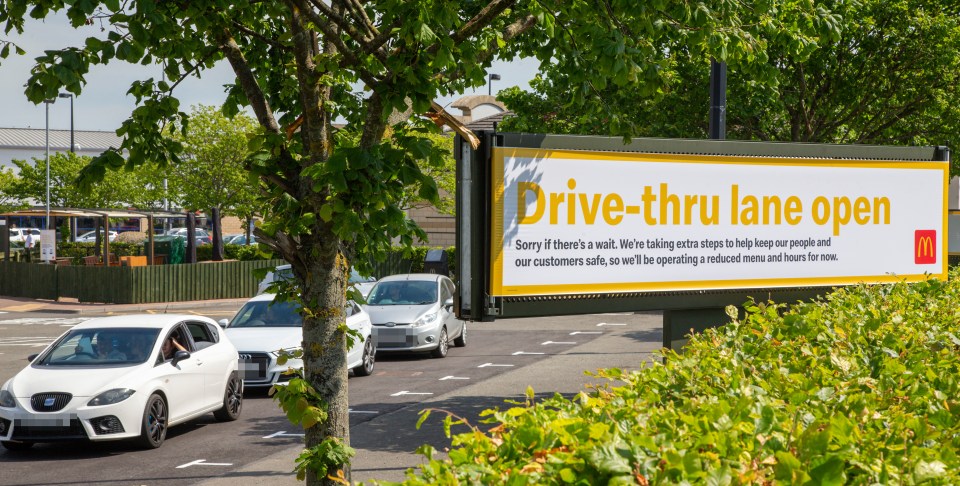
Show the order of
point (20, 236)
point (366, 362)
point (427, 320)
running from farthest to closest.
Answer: point (20, 236) → point (427, 320) → point (366, 362)

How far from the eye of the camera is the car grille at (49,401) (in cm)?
1155

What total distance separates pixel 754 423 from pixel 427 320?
17.2 metres

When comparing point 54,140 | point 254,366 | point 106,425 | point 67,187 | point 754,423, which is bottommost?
point 106,425

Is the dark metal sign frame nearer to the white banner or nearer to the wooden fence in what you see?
the white banner

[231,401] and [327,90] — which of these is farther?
[231,401]

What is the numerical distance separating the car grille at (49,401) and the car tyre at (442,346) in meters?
9.53

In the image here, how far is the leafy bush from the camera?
2797 mm

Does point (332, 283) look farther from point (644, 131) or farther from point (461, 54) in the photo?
point (644, 131)

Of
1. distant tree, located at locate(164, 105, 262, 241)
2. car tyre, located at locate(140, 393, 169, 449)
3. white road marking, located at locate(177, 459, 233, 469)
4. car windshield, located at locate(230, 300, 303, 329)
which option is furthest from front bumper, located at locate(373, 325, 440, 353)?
distant tree, located at locate(164, 105, 262, 241)

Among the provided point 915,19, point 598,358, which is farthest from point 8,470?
point 915,19

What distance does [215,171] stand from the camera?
47.9 m

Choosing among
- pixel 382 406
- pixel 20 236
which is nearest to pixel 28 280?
pixel 382 406

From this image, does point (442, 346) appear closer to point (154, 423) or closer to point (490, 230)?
point (154, 423)

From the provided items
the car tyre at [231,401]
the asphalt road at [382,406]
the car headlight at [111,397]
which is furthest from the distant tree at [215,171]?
the car headlight at [111,397]
